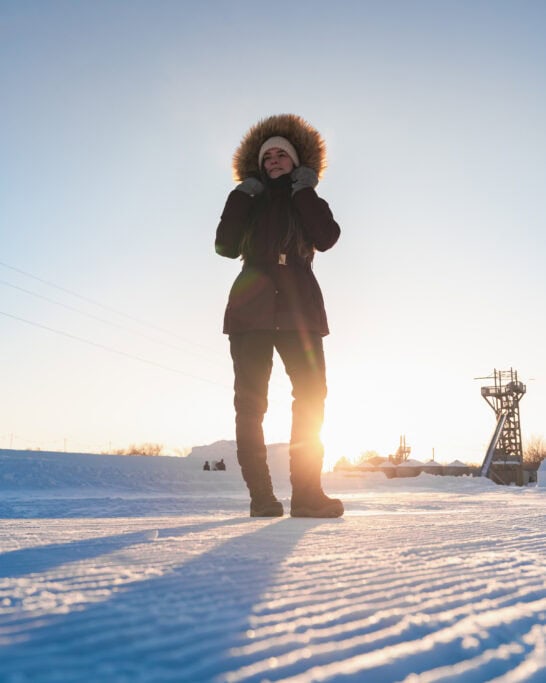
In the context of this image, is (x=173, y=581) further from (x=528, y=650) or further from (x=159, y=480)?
(x=159, y=480)

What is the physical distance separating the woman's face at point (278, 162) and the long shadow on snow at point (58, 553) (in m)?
2.19

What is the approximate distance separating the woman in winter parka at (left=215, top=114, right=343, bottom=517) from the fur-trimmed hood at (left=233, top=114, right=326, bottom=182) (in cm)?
9

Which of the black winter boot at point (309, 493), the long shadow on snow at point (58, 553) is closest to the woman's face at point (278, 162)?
the black winter boot at point (309, 493)

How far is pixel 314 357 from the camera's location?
107 inches

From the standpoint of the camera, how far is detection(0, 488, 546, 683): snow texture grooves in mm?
419

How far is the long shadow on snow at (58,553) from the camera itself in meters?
0.75

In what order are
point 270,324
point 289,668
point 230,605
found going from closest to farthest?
point 289,668 < point 230,605 < point 270,324

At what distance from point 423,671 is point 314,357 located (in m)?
2.31

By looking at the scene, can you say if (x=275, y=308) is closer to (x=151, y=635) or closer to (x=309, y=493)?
(x=309, y=493)

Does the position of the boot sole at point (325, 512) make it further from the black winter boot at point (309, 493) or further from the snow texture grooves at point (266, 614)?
the snow texture grooves at point (266, 614)

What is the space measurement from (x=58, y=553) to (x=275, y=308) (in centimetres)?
192

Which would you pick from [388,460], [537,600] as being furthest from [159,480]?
[388,460]

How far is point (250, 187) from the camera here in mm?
2871

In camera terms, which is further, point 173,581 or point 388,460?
point 388,460
